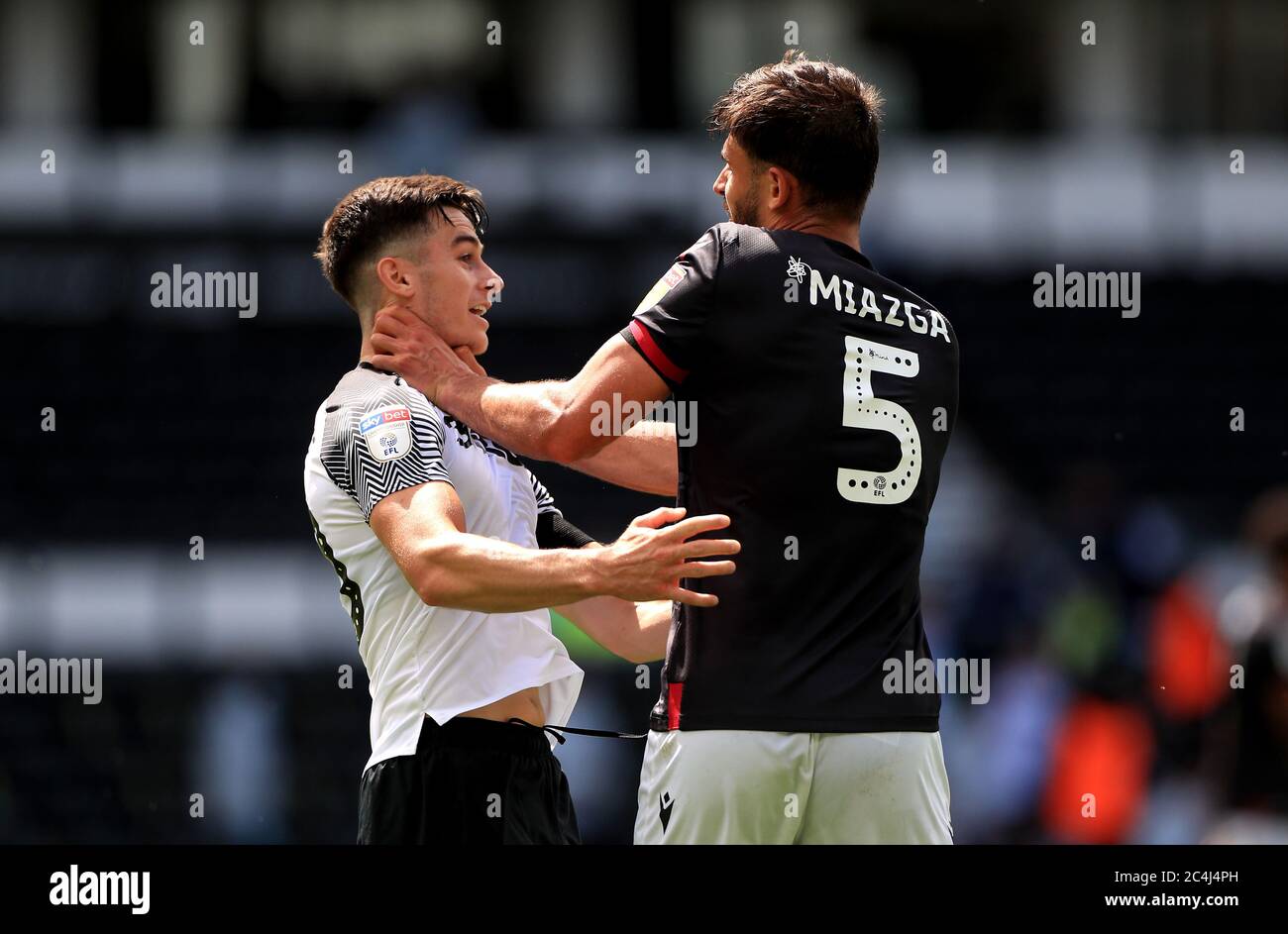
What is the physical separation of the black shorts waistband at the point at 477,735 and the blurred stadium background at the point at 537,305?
434cm

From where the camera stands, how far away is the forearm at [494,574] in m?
3.21

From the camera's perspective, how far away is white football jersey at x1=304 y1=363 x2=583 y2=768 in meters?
3.70

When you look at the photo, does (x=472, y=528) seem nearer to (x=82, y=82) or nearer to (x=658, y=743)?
(x=658, y=743)

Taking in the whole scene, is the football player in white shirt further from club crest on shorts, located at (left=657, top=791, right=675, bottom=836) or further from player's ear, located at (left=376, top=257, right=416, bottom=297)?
club crest on shorts, located at (left=657, top=791, right=675, bottom=836)

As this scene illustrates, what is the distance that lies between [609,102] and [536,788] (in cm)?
669

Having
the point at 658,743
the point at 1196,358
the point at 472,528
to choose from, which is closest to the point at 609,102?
the point at 1196,358

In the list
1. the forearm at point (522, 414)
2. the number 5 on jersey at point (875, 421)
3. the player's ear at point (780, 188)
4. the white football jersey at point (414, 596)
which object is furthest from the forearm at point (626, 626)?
the player's ear at point (780, 188)

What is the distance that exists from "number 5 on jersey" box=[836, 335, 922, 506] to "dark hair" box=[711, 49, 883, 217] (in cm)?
36

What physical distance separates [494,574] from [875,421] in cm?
86

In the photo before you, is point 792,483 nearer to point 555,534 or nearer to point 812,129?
point 812,129

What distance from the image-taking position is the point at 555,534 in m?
4.17

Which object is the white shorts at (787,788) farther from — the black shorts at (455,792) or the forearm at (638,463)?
the forearm at (638,463)

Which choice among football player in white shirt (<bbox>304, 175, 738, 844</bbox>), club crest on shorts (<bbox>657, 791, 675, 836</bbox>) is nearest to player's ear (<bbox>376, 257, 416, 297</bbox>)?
football player in white shirt (<bbox>304, 175, 738, 844</bbox>)
